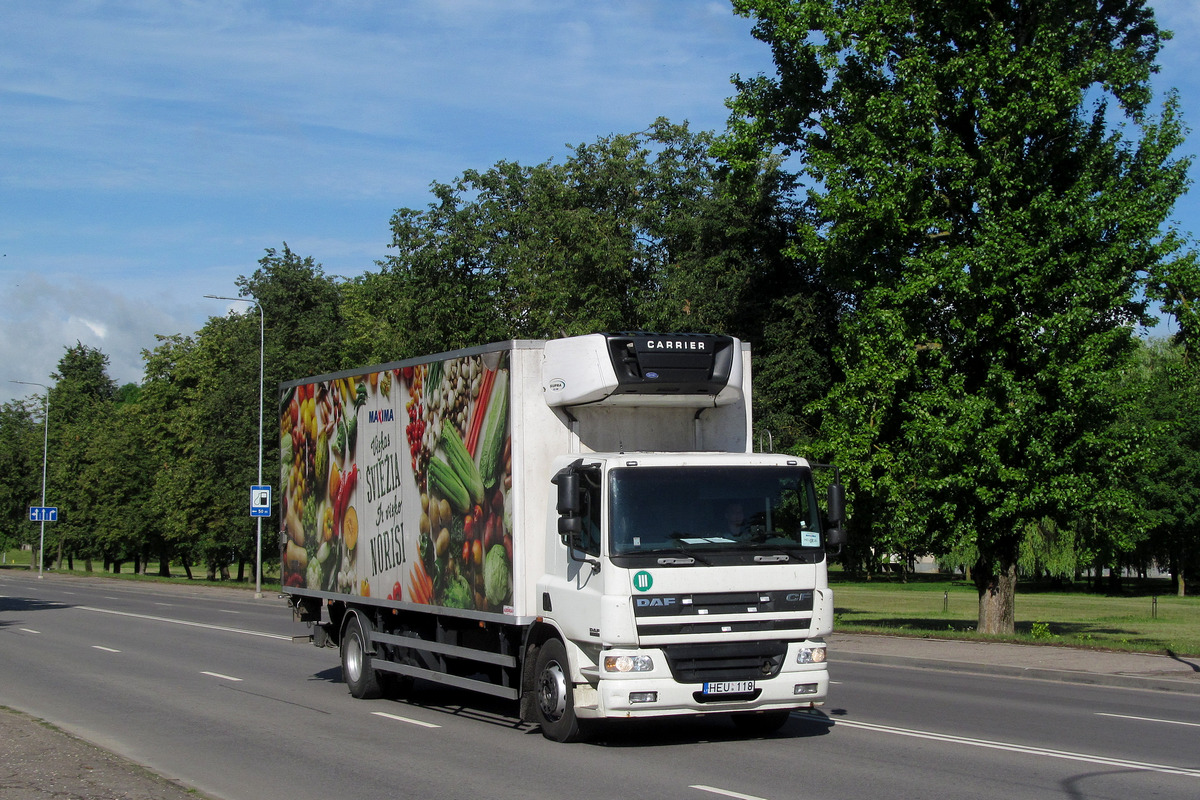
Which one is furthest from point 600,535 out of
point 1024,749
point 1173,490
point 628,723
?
point 1173,490

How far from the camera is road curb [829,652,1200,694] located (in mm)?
15719

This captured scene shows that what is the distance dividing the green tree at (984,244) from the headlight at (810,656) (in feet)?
45.5

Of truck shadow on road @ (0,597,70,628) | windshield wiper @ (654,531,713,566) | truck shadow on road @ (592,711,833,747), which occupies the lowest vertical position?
truck shadow on road @ (0,597,70,628)

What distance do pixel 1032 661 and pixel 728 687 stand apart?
10579 mm

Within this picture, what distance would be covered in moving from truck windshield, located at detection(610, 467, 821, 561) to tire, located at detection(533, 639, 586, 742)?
4.38ft

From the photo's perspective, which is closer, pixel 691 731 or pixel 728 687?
pixel 728 687

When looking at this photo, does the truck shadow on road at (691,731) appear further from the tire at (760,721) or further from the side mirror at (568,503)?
the side mirror at (568,503)

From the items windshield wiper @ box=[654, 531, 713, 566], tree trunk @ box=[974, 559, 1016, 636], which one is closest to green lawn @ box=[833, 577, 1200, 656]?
tree trunk @ box=[974, 559, 1016, 636]

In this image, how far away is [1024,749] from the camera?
1029cm

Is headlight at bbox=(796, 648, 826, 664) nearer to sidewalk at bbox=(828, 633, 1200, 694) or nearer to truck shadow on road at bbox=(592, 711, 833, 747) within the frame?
truck shadow on road at bbox=(592, 711, 833, 747)

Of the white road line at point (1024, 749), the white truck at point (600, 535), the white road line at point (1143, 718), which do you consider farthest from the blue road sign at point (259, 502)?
the white road line at point (1143, 718)

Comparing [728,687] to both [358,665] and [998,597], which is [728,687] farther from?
[998,597]

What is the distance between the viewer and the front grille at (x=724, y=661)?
9875mm

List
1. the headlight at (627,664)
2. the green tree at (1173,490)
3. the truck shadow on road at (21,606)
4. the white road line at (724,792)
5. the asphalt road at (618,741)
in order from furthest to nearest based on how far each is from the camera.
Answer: the green tree at (1173,490) < the truck shadow on road at (21,606) < the headlight at (627,664) < the asphalt road at (618,741) < the white road line at (724,792)
